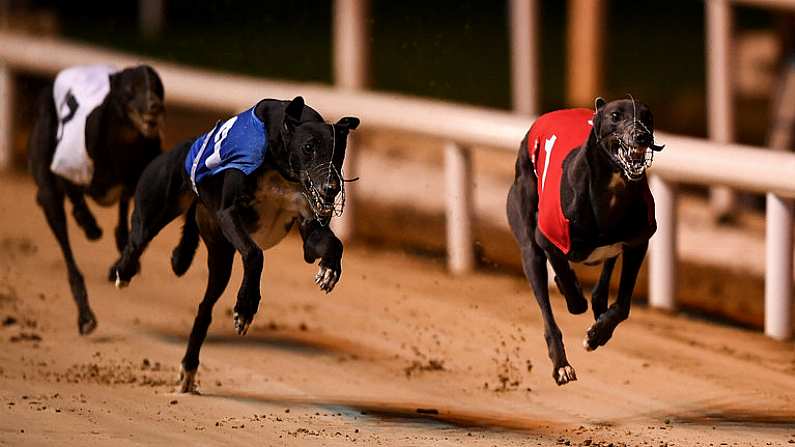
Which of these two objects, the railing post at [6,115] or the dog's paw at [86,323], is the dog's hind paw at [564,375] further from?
the railing post at [6,115]

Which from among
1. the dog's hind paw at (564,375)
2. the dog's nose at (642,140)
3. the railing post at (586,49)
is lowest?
the dog's hind paw at (564,375)

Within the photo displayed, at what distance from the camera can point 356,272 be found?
28.9ft

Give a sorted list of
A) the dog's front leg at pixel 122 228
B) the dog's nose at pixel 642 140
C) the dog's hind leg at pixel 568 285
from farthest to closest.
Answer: the dog's front leg at pixel 122 228, the dog's hind leg at pixel 568 285, the dog's nose at pixel 642 140

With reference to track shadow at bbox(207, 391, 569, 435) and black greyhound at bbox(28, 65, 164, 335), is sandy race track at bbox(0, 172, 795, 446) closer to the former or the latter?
track shadow at bbox(207, 391, 569, 435)

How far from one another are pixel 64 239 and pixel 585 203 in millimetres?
2555

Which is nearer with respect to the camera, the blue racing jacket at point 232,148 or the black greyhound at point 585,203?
the black greyhound at point 585,203

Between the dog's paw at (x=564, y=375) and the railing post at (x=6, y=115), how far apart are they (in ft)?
A: 19.2

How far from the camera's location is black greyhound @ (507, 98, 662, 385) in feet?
18.4

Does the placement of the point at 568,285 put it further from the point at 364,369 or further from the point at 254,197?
the point at 364,369

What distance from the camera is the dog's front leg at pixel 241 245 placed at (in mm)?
5789

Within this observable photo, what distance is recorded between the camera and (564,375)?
5.90 metres

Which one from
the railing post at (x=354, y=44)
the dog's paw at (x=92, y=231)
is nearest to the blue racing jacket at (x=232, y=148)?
the dog's paw at (x=92, y=231)

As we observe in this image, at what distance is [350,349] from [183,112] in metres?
6.39

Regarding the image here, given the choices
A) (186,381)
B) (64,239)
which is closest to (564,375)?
(186,381)
